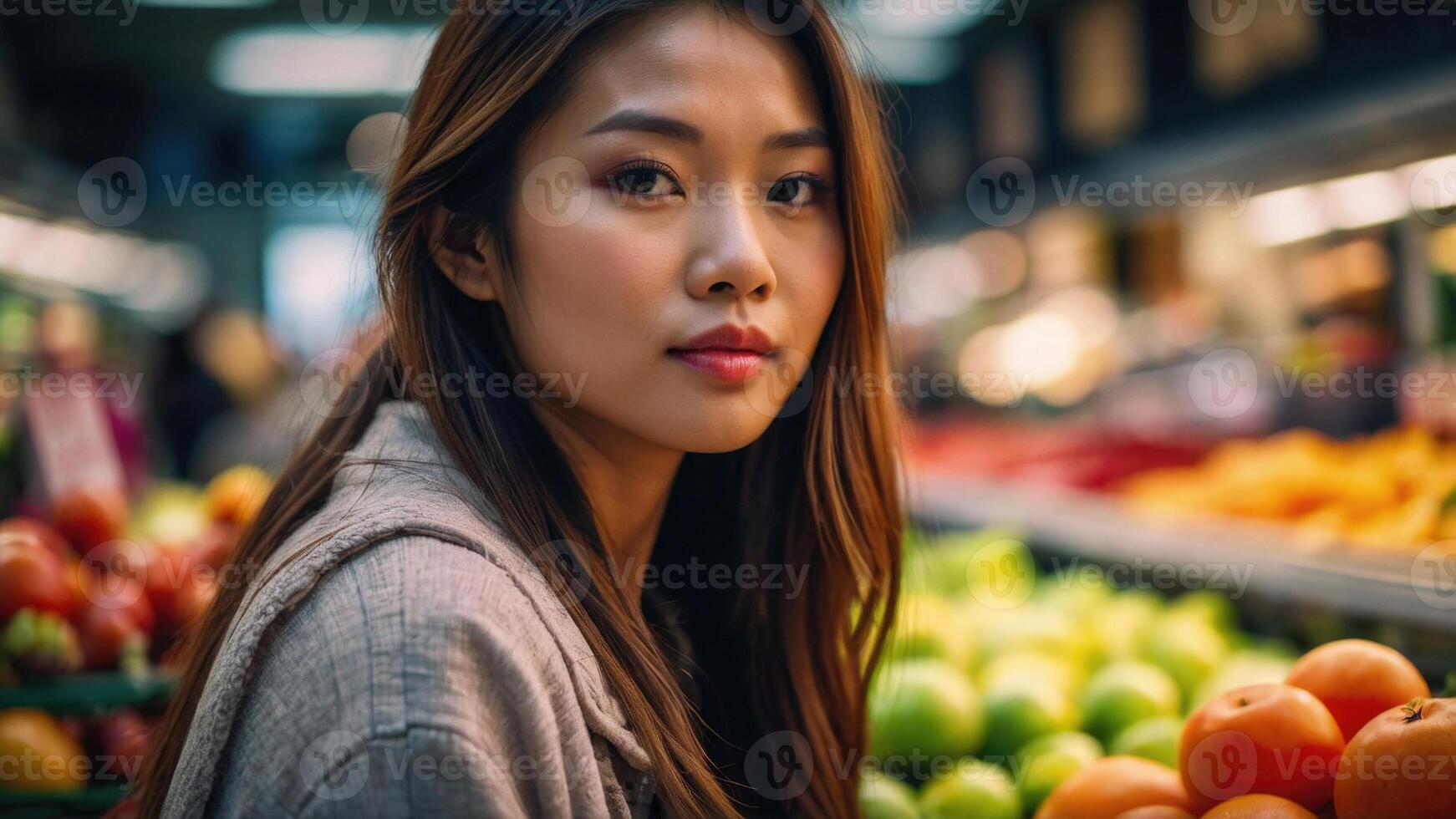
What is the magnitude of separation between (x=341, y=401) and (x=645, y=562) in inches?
18.6

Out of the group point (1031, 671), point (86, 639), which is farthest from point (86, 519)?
point (1031, 671)

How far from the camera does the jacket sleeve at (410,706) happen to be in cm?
82

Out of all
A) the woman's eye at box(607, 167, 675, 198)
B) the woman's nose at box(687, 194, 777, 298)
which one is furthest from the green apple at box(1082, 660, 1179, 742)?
the woman's eye at box(607, 167, 675, 198)

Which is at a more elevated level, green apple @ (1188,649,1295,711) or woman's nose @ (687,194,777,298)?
woman's nose @ (687,194,777,298)

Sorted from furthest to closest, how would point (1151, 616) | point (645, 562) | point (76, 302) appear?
point (76, 302) → point (1151, 616) → point (645, 562)

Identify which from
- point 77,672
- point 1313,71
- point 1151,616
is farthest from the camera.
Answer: point 1313,71

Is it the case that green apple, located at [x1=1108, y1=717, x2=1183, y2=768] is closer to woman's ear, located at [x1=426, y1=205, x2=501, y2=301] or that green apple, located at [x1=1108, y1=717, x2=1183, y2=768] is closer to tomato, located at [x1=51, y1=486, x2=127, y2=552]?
woman's ear, located at [x1=426, y1=205, x2=501, y2=301]

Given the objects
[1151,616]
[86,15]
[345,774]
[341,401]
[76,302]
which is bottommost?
[1151,616]

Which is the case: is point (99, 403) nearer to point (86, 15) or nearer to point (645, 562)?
point (645, 562)

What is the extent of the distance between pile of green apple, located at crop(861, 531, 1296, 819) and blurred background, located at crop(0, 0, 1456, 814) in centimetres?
27

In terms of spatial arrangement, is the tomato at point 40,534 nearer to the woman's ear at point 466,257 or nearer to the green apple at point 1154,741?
the woman's ear at point 466,257

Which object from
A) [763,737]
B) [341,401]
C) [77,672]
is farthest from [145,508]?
[763,737]

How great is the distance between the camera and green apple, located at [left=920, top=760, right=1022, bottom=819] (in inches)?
60.9

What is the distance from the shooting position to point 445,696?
0.85 m
